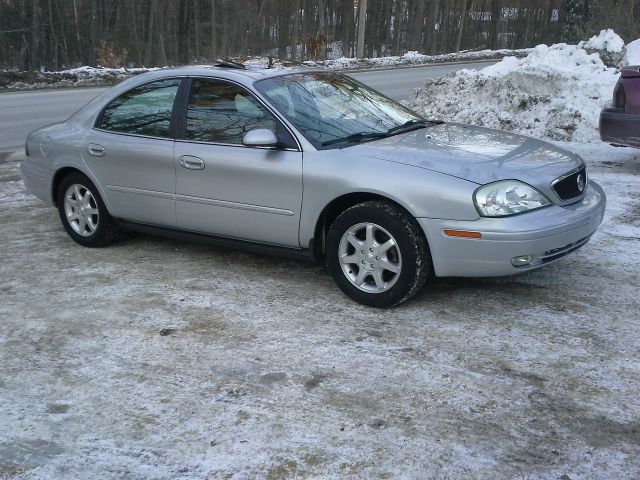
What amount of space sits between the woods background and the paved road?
23.7 ft

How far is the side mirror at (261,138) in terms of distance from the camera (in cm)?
473

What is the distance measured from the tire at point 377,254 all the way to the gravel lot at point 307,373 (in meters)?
0.14

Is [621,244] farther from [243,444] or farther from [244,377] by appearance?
[243,444]

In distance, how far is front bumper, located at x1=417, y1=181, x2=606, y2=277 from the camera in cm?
418

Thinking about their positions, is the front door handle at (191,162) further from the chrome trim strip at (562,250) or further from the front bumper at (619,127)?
the front bumper at (619,127)

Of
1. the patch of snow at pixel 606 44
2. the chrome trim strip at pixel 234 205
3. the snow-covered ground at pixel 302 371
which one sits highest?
the patch of snow at pixel 606 44

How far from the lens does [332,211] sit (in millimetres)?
4797

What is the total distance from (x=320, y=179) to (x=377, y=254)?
615 millimetres

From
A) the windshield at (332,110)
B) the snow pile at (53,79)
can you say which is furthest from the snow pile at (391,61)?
Result: the windshield at (332,110)

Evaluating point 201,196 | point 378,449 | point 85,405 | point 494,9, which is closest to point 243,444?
point 378,449

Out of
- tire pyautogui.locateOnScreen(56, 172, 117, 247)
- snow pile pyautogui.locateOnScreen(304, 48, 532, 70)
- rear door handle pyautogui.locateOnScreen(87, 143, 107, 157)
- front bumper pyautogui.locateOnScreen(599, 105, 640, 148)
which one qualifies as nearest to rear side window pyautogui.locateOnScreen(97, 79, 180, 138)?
rear door handle pyautogui.locateOnScreen(87, 143, 107, 157)

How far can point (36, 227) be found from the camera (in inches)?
264

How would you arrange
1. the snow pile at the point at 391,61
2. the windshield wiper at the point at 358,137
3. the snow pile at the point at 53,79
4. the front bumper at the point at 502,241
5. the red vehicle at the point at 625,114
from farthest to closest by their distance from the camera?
1. the snow pile at the point at 391,61
2. the snow pile at the point at 53,79
3. the red vehicle at the point at 625,114
4. the windshield wiper at the point at 358,137
5. the front bumper at the point at 502,241

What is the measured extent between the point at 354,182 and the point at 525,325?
1.35m
